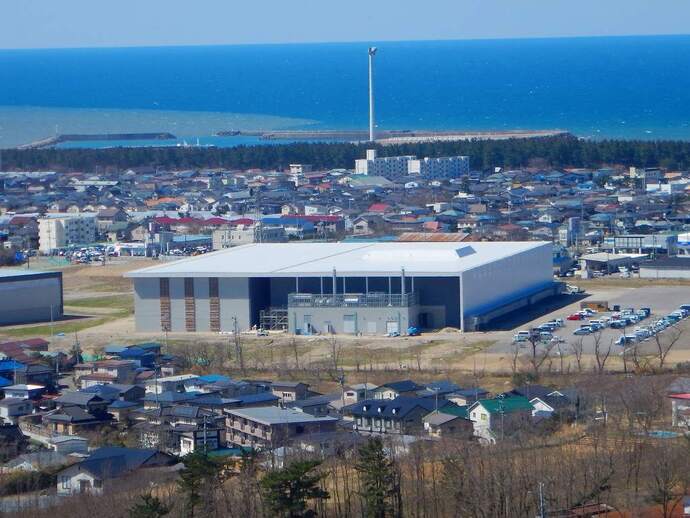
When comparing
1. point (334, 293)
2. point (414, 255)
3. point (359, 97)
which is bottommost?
point (334, 293)

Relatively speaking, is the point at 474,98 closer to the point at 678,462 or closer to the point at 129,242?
the point at 129,242

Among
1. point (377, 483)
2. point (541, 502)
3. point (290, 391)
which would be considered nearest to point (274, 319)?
point (290, 391)

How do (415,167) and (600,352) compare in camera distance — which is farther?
(415,167)

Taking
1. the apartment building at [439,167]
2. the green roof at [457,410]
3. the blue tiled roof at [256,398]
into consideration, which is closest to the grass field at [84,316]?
the blue tiled roof at [256,398]

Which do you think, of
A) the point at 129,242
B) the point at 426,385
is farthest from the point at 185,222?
the point at 426,385

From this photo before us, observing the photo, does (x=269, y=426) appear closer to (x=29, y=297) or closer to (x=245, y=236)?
(x=29, y=297)

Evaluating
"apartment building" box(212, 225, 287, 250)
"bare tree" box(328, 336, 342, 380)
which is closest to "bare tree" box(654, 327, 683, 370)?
"bare tree" box(328, 336, 342, 380)

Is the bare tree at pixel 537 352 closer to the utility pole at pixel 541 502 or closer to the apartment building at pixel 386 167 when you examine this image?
the utility pole at pixel 541 502

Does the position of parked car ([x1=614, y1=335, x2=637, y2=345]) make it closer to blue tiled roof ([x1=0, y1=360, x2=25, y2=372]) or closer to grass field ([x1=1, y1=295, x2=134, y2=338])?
blue tiled roof ([x1=0, y1=360, x2=25, y2=372])
